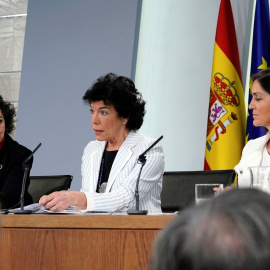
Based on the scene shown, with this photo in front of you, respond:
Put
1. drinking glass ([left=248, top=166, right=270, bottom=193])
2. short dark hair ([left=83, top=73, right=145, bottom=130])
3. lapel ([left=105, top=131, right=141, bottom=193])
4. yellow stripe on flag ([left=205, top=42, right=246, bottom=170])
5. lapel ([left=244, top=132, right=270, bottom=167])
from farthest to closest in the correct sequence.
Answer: yellow stripe on flag ([left=205, top=42, right=246, bottom=170])
short dark hair ([left=83, top=73, right=145, bottom=130])
lapel ([left=105, top=131, right=141, bottom=193])
lapel ([left=244, top=132, right=270, bottom=167])
drinking glass ([left=248, top=166, right=270, bottom=193])

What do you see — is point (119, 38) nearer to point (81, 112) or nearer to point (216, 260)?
point (81, 112)

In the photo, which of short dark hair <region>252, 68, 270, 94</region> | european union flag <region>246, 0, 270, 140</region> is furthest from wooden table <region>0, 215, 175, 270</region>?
european union flag <region>246, 0, 270, 140</region>

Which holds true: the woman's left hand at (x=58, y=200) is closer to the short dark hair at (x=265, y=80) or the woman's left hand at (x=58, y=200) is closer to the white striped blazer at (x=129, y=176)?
the white striped blazer at (x=129, y=176)

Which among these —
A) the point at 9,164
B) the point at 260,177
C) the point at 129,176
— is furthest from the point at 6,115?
the point at 260,177

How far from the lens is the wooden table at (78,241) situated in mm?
1854

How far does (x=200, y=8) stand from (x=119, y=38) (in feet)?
2.40

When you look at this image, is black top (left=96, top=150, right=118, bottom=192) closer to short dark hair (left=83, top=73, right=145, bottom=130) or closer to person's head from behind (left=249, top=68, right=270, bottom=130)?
short dark hair (left=83, top=73, right=145, bottom=130)

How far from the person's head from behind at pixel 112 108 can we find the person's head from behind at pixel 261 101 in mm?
642

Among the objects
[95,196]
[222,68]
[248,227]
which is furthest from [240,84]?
[248,227]

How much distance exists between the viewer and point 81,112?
493 centimetres

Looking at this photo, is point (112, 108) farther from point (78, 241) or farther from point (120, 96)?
point (78, 241)

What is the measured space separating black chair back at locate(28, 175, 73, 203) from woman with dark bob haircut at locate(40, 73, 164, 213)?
10cm

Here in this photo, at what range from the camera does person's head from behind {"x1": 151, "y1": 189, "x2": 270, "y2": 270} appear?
1.05 feet

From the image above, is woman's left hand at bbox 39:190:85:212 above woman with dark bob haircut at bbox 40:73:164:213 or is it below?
below
